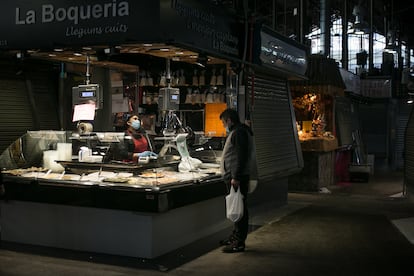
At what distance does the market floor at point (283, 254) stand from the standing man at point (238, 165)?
23 cm

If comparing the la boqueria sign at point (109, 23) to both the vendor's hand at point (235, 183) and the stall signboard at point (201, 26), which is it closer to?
the stall signboard at point (201, 26)

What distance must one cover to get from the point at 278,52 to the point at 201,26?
10.6 ft

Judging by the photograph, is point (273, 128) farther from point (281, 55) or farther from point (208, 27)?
point (208, 27)

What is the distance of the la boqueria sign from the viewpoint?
659 centimetres

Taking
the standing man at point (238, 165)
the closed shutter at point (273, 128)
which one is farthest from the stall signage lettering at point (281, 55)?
the standing man at point (238, 165)

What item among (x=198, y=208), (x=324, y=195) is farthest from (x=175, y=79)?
(x=324, y=195)

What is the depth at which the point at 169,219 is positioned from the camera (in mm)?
7094

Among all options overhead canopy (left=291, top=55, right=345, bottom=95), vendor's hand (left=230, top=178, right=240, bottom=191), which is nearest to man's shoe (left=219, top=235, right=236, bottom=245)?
vendor's hand (left=230, top=178, right=240, bottom=191)

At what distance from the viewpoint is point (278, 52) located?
10273 millimetres

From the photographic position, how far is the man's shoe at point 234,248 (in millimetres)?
7242

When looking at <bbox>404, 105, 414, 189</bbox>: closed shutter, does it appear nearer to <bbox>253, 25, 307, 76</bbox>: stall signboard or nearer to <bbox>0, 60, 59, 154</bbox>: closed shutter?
<bbox>253, 25, 307, 76</bbox>: stall signboard

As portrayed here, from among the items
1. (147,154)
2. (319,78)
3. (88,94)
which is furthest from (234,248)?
(319,78)

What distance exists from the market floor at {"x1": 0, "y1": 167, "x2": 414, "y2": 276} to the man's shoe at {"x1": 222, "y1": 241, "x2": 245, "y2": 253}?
0.36 ft

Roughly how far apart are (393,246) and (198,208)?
2.86 meters
